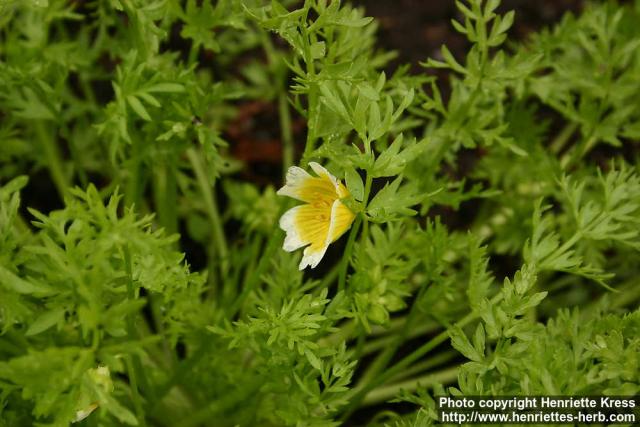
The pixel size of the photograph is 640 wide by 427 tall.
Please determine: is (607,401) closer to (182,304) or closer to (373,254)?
(373,254)

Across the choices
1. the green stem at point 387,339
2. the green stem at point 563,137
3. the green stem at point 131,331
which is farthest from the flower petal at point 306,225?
the green stem at point 563,137

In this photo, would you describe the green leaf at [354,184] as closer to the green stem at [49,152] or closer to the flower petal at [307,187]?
the flower petal at [307,187]

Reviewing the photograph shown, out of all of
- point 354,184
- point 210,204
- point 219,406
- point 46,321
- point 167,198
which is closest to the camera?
point 46,321

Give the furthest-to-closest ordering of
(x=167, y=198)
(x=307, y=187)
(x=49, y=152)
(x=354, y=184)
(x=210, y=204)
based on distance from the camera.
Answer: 1. (x=210, y=204)
2. (x=49, y=152)
3. (x=167, y=198)
4. (x=307, y=187)
5. (x=354, y=184)

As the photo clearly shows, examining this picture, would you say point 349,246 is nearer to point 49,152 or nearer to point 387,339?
point 387,339

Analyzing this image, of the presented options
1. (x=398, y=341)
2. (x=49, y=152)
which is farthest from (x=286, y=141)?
(x=398, y=341)

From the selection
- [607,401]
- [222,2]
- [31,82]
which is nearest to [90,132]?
[31,82]

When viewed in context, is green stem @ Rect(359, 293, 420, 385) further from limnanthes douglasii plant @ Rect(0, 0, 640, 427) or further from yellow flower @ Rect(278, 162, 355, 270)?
yellow flower @ Rect(278, 162, 355, 270)
